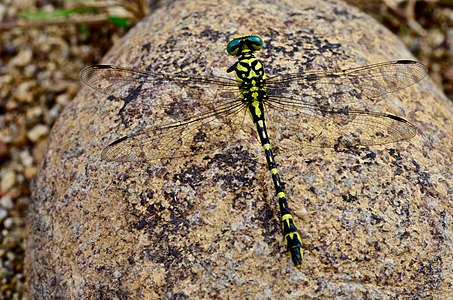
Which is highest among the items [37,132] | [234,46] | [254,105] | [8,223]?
[234,46]

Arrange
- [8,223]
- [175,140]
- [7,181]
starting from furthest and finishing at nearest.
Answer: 1. [7,181]
2. [8,223]
3. [175,140]

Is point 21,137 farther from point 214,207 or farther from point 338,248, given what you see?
point 338,248

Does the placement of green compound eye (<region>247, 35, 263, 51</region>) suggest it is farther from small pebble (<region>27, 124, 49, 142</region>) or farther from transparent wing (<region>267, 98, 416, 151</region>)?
small pebble (<region>27, 124, 49, 142</region>)

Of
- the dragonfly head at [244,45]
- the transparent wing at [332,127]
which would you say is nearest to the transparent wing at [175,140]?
the transparent wing at [332,127]

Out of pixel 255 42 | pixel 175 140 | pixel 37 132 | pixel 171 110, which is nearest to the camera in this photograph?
pixel 175 140

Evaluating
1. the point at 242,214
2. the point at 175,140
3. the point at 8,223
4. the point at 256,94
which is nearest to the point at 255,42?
the point at 256,94

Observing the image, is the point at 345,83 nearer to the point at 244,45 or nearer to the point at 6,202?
the point at 244,45
